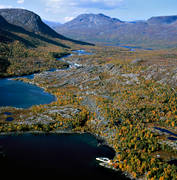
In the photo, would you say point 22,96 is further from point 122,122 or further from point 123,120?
point 122,122

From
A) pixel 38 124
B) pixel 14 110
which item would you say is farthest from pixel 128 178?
pixel 14 110

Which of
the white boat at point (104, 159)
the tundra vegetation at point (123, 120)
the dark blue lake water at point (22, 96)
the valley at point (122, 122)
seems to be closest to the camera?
the white boat at point (104, 159)

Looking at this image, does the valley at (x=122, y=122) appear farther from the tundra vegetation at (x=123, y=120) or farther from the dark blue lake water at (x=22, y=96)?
the dark blue lake water at (x=22, y=96)

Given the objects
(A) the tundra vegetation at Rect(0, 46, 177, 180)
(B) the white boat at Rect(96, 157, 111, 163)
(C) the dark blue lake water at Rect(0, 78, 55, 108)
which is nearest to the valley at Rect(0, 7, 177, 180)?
(A) the tundra vegetation at Rect(0, 46, 177, 180)

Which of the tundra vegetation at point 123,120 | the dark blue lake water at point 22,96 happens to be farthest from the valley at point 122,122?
the dark blue lake water at point 22,96

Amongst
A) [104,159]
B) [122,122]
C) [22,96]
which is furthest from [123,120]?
[22,96]

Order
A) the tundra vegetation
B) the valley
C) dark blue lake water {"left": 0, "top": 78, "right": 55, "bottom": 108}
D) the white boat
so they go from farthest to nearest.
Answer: dark blue lake water {"left": 0, "top": 78, "right": 55, "bottom": 108} < the tundra vegetation < the valley < the white boat

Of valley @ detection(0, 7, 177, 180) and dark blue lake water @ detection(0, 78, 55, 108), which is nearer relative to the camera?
valley @ detection(0, 7, 177, 180)

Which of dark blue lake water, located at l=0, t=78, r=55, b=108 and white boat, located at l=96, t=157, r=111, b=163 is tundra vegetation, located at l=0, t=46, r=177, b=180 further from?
dark blue lake water, located at l=0, t=78, r=55, b=108
